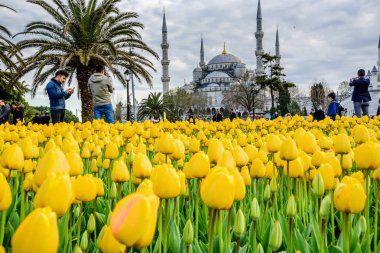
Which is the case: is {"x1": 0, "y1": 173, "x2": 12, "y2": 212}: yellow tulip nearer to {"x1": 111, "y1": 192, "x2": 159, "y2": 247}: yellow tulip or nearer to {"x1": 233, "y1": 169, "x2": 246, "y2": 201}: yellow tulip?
{"x1": 111, "y1": 192, "x2": 159, "y2": 247}: yellow tulip

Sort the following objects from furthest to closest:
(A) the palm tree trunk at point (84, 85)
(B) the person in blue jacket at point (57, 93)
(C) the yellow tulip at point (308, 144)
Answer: (A) the palm tree trunk at point (84, 85), (B) the person in blue jacket at point (57, 93), (C) the yellow tulip at point (308, 144)

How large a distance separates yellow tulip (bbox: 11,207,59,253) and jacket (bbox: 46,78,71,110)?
7169 millimetres

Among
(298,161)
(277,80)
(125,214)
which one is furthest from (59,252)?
(277,80)

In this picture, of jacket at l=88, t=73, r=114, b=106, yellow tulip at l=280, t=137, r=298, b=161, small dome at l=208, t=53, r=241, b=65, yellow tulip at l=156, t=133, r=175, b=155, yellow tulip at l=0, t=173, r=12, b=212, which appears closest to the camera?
yellow tulip at l=0, t=173, r=12, b=212

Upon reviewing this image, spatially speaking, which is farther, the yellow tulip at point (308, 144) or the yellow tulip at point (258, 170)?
the yellow tulip at point (308, 144)

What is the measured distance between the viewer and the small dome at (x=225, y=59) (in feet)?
346

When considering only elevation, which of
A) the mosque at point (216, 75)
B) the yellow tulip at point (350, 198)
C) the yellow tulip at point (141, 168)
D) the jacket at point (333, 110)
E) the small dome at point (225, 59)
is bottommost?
the yellow tulip at point (350, 198)

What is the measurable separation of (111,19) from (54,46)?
2.13 m

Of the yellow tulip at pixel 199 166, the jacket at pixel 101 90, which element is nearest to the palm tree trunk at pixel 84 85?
the jacket at pixel 101 90

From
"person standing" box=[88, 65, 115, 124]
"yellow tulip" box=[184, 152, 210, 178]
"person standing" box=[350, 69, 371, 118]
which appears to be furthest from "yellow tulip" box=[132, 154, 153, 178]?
"person standing" box=[350, 69, 371, 118]

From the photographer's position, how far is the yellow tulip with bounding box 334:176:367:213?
1217mm

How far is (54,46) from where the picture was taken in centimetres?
1409

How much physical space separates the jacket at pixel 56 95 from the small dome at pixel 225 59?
9909cm

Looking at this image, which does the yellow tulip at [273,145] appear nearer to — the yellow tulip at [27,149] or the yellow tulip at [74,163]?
the yellow tulip at [74,163]
